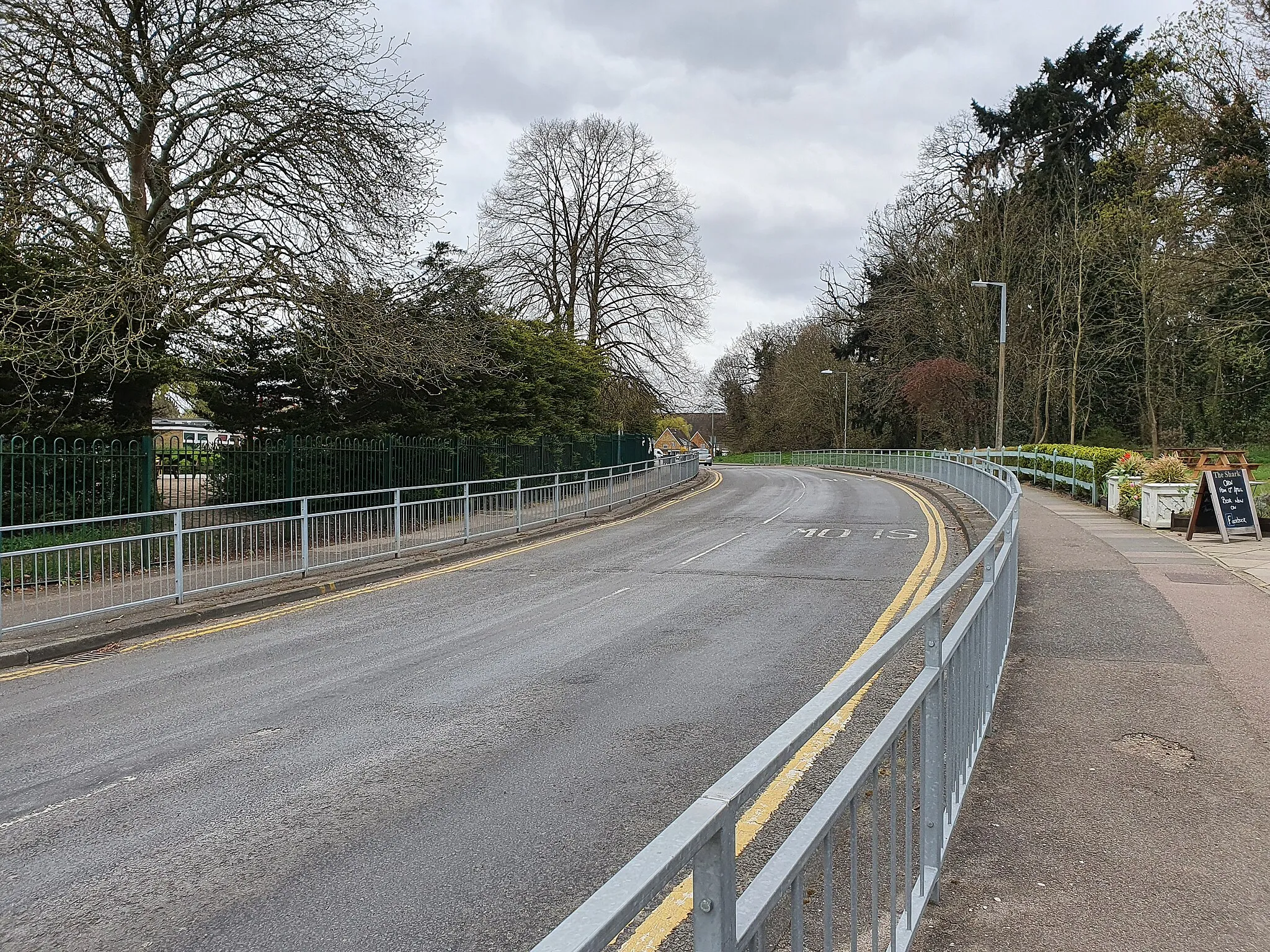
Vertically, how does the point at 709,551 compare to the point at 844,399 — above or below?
below

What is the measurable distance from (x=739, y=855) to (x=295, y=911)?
194 centimetres

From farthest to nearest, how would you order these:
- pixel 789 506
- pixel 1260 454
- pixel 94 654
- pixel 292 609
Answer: pixel 1260 454, pixel 789 506, pixel 292 609, pixel 94 654

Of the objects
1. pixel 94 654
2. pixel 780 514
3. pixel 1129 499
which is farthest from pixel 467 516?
pixel 1129 499

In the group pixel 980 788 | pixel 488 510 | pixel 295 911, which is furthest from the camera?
pixel 488 510

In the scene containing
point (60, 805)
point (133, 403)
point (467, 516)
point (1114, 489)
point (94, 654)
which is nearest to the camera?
point (60, 805)

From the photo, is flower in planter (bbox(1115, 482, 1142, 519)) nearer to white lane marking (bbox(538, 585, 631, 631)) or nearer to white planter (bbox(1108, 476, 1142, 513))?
white planter (bbox(1108, 476, 1142, 513))

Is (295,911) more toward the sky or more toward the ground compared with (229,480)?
more toward the ground

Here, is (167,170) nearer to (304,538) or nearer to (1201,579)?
(304,538)

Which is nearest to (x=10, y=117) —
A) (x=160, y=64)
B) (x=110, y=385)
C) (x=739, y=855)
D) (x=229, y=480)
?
(x=160, y=64)

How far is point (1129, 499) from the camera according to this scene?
722 inches

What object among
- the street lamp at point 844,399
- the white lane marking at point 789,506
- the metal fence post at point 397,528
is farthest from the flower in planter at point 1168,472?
the street lamp at point 844,399

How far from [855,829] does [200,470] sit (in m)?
15.1

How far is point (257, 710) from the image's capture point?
6594 mm

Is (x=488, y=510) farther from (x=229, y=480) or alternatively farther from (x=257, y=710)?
(x=257, y=710)
